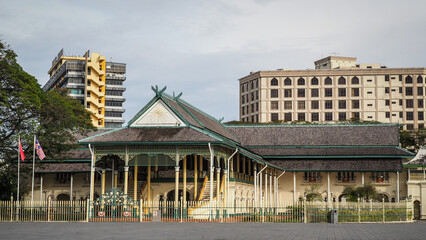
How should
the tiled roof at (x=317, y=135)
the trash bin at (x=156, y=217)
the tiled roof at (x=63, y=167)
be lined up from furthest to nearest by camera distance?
the tiled roof at (x=317, y=135) < the tiled roof at (x=63, y=167) < the trash bin at (x=156, y=217)

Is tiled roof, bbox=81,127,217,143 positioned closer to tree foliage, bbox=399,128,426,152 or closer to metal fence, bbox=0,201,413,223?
metal fence, bbox=0,201,413,223

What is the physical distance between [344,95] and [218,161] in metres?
100

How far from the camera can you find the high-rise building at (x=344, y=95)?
455 feet

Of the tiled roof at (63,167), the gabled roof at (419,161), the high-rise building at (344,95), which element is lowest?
the tiled roof at (63,167)

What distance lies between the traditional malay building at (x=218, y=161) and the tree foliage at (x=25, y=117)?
2798 millimetres

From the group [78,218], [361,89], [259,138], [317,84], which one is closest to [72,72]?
[317,84]

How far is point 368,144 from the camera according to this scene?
63750mm

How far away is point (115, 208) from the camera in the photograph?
129 ft

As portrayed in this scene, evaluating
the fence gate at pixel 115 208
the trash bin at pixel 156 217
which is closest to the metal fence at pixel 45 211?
the fence gate at pixel 115 208

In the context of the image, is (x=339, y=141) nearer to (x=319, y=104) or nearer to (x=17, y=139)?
(x=17, y=139)

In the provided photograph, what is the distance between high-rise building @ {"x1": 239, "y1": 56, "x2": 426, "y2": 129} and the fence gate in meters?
103

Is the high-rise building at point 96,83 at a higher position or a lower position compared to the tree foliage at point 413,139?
higher

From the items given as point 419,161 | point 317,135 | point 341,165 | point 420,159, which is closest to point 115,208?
point 341,165

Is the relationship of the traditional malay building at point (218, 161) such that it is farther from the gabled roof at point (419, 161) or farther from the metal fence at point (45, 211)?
the metal fence at point (45, 211)
